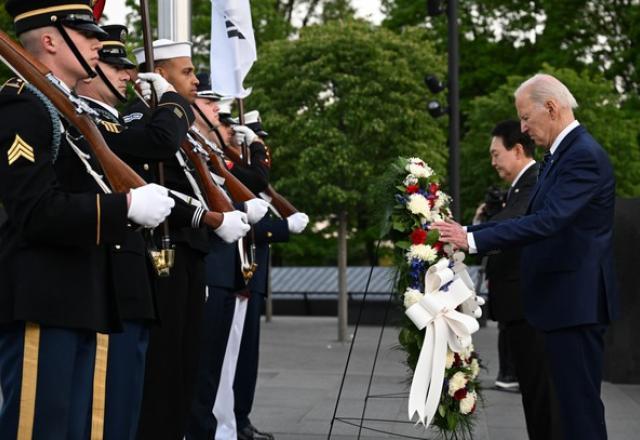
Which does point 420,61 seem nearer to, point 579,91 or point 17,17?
point 579,91

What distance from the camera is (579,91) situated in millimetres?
26031

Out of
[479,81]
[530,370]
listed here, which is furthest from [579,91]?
[530,370]

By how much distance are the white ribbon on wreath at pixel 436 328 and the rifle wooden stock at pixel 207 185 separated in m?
1.52

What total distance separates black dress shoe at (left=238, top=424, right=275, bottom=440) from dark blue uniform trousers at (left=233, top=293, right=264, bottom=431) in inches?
1.2

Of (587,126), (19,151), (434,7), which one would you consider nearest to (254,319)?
(19,151)

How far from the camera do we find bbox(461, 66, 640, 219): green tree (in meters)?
25.9

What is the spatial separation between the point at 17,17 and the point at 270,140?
46.8ft

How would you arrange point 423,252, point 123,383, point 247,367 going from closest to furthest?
point 123,383, point 423,252, point 247,367

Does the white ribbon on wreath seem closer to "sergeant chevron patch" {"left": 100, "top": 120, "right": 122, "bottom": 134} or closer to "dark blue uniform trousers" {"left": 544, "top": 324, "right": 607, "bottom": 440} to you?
"dark blue uniform trousers" {"left": 544, "top": 324, "right": 607, "bottom": 440}

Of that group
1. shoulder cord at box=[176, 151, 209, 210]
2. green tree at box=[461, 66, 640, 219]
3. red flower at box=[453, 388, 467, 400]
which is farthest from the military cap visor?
green tree at box=[461, 66, 640, 219]

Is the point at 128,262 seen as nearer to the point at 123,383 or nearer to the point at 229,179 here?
the point at 123,383

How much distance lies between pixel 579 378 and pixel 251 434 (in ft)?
9.15

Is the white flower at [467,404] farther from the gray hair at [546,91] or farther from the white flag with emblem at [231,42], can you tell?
the white flag with emblem at [231,42]

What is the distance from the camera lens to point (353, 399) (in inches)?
401
